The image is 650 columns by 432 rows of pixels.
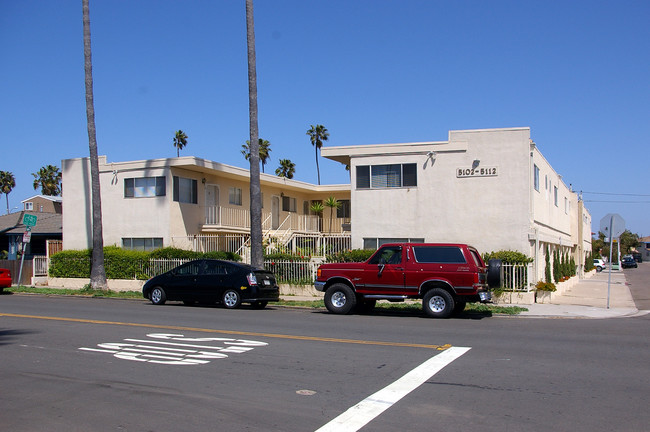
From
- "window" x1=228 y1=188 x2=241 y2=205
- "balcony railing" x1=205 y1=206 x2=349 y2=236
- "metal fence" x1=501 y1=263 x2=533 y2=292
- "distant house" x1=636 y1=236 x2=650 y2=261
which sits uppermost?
"window" x1=228 y1=188 x2=241 y2=205

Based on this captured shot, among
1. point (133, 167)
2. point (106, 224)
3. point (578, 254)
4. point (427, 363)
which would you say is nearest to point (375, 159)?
point (133, 167)

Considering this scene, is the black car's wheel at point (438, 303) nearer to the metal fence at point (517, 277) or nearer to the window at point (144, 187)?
the metal fence at point (517, 277)

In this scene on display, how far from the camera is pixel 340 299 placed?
17016 millimetres

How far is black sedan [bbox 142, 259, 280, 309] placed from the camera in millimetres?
18328

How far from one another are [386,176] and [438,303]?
30.4 ft

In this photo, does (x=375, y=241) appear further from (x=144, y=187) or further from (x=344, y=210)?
(x=344, y=210)

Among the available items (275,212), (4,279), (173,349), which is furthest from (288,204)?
(173,349)

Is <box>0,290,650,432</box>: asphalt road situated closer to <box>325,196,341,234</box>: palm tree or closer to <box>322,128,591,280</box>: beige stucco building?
<box>322,128,591,280</box>: beige stucco building

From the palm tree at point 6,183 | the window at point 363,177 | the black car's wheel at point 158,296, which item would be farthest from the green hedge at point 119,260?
the palm tree at point 6,183

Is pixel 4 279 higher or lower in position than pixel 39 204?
lower

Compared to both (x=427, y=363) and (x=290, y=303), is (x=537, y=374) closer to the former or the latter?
(x=427, y=363)

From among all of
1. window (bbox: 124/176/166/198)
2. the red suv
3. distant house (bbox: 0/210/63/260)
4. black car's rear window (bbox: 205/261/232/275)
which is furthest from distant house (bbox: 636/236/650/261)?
black car's rear window (bbox: 205/261/232/275)

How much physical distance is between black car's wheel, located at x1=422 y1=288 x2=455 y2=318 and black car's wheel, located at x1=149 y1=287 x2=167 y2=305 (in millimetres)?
8659

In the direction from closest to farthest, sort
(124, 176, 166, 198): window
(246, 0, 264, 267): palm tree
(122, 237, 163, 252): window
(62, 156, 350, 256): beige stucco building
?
(246, 0, 264, 267): palm tree → (62, 156, 350, 256): beige stucco building → (124, 176, 166, 198): window → (122, 237, 163, 252): window
